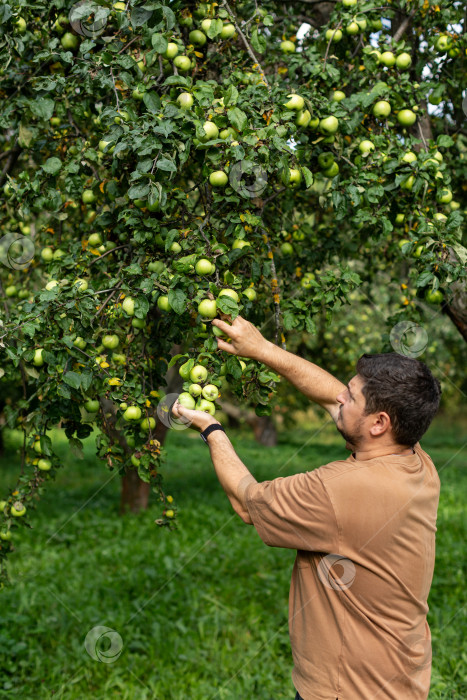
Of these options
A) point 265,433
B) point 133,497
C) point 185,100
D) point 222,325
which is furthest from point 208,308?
point 265,433

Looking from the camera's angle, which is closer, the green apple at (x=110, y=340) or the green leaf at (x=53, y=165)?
the green apple at (x=110, y=340)

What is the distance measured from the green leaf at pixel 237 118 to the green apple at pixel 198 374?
0.76m

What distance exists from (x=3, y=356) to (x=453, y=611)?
366 cm

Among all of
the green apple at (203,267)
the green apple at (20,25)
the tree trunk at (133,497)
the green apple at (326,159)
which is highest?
the green apple at (20,25)

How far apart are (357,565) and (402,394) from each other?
0.49m

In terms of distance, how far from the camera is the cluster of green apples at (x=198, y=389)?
1938mm

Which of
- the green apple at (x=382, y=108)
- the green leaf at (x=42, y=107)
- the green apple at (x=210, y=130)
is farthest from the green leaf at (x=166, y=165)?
the green apple at (x=382, y=108)

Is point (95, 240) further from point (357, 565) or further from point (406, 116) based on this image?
point (357, 565)

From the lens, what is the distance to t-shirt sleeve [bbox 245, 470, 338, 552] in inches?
68.1

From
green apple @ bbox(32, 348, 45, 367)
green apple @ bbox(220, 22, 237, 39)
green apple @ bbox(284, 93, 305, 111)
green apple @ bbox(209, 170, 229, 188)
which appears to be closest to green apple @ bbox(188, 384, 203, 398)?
green apple @ bbox(32, 348, 45, 367)

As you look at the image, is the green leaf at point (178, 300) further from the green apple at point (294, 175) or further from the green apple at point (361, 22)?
the green apple at point (361, 22)

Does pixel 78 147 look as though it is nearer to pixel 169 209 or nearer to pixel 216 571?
pixel 169 209

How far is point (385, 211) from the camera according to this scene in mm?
2475

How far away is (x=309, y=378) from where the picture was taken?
92.1 inches
